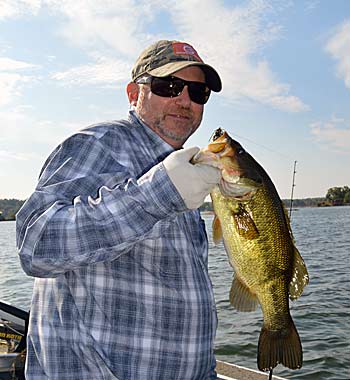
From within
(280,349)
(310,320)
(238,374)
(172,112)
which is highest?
(172,112)

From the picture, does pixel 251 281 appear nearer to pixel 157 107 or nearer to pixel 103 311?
pixel 103 311

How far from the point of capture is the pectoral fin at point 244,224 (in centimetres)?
263

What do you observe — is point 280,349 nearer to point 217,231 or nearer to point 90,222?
point 217,231

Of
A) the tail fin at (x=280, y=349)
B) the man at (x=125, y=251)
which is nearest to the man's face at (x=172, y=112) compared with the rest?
the man at (x=125, y=251)

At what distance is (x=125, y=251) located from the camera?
2.07 m

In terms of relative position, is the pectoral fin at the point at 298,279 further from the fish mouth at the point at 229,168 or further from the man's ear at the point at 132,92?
the man's ear at the point at 132,92

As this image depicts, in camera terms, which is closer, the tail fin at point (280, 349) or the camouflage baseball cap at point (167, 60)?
the tail fin at point (280, 349)

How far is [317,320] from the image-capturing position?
11.4 metres

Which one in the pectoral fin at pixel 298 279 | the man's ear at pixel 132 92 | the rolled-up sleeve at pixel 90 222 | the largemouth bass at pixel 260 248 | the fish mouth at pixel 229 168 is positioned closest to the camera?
the rolled-up sleeve at pixel 90 222

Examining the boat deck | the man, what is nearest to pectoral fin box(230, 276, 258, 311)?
the man

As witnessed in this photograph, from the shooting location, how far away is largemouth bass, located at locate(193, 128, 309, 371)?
2.53 m

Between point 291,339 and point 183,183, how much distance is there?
51.9 inches

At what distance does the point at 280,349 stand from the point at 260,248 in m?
0.59

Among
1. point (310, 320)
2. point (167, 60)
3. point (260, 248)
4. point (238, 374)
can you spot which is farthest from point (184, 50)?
point (310, 320)
